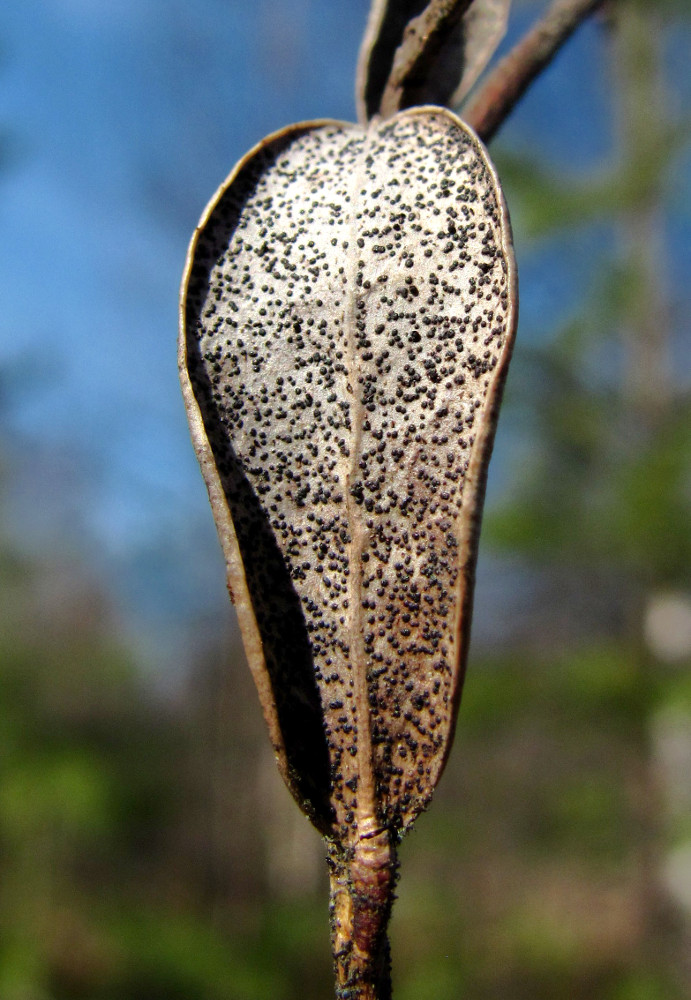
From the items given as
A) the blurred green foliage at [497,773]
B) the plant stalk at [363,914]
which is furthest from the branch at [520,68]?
the blurred green foliage at [497,773]

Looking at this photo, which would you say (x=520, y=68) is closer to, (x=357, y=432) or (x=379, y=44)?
(x=379, y=44)

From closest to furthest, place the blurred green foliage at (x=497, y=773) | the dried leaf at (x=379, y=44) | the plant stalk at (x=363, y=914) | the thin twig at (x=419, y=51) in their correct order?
the plant stalk at (x=363, y=914) → the thin twig at (x=419, y=51) → the dried leaf at (x=379, y=44) → the blurred green foliage at (x=497, y=773)

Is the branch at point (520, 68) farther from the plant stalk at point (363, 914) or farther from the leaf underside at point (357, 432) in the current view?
the plant stalk at point (363, 914)

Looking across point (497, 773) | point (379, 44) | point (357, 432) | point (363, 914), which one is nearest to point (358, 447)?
point (357, 432)

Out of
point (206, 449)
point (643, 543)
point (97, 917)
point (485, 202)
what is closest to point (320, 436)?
point (206, 449)

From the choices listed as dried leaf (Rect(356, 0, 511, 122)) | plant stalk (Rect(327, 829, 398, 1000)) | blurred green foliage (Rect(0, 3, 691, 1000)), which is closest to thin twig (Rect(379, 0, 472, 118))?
dried leaf (Rect(356, 0, 511, 122))

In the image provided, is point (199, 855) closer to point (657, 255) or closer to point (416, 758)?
point (657, 255)
